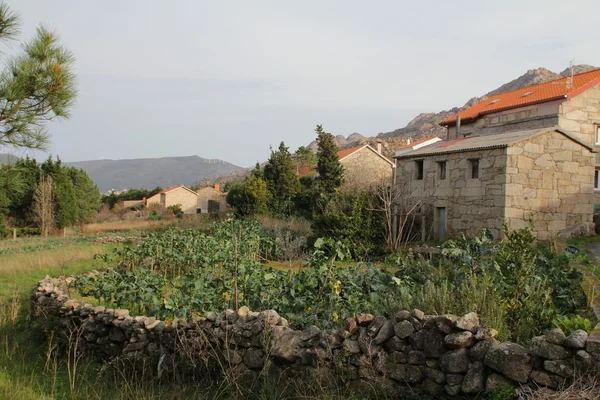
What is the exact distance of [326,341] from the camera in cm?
467

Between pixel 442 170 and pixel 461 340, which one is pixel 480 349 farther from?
pixel 442 170

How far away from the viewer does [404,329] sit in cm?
439

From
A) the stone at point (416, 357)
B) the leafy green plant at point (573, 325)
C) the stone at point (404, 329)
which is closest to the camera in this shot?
the stone at point (416, 357)

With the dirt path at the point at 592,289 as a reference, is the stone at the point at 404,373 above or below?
below

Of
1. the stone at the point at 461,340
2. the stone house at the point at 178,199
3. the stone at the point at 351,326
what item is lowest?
the stone house at the point at 178,199

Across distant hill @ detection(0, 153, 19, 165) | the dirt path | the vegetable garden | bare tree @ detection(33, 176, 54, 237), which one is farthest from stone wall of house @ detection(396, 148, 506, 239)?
bare tree @ detection(33, 176, 54, 237)

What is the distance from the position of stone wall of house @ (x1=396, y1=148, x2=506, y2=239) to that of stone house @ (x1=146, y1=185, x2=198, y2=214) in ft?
140

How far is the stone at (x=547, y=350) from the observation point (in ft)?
11.9

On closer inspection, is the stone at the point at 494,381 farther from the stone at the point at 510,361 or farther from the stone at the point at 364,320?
the stone at the point at 364,320

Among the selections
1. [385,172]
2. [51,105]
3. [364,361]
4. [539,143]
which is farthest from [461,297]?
[385,172]

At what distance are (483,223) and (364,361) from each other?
12.6 meters

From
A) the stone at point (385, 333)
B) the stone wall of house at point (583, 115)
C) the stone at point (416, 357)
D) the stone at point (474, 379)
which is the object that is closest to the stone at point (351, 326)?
the stone at point (385, 333)

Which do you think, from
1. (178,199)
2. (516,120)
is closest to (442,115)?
(178,199)

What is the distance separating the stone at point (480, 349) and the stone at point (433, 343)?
10.3 inches
